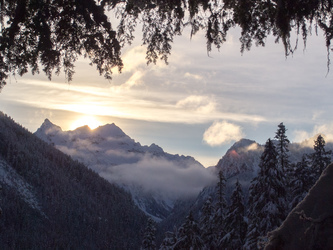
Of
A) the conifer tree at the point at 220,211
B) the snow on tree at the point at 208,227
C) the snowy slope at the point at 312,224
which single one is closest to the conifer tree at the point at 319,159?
the conifer tree at the point at 220,211

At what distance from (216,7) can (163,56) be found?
4.30 feet

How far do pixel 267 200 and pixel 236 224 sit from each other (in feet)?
16.9

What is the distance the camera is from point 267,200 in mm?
18969

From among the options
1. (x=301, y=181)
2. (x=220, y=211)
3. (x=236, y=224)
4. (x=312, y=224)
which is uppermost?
(x=301, y=181)

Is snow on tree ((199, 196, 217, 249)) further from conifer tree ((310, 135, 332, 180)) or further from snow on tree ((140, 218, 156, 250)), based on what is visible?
snow on tree ((140, 218, 156, 250))

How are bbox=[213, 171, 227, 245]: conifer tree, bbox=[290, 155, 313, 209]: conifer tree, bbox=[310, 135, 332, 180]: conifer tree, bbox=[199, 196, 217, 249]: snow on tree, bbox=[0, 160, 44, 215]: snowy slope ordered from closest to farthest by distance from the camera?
bbox=[290, 155, 313, 209]: conifer tree
bbox=[310, 135, 332, 180]: conifer tree
bbox=[213, 171, 227, 245]: conifer tree
bbox=[199, 196, 217, 249]: snow on tree
bbox=[0, 160, 44, 215]: snowy slope

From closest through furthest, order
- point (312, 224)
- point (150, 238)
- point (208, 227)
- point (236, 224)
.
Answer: point (312, 224) < point (236, 224) < point (208, 227) < point (150, 238)

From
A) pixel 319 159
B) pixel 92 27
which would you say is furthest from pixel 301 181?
pixel 92 27

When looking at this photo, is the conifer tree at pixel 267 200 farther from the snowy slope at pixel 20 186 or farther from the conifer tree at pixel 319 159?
the snowy slope at pixel 20 186

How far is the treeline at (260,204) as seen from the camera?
60.5 ft

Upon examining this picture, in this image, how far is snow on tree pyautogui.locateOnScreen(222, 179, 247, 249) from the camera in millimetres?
22484

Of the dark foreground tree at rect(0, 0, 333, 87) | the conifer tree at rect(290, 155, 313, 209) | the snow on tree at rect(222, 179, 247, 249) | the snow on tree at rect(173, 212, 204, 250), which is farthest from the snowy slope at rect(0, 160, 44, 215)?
the dark foreground tree at rect(0, 0, 333, 87)

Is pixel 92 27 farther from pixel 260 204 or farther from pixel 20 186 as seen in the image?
pixel 20 186

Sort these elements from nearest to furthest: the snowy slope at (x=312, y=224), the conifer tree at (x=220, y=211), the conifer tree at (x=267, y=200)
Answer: the snowy slope at (x=312, y=224), the conifer tree at (x=267, y=200), the conifer tree at (x=220, y=211)
